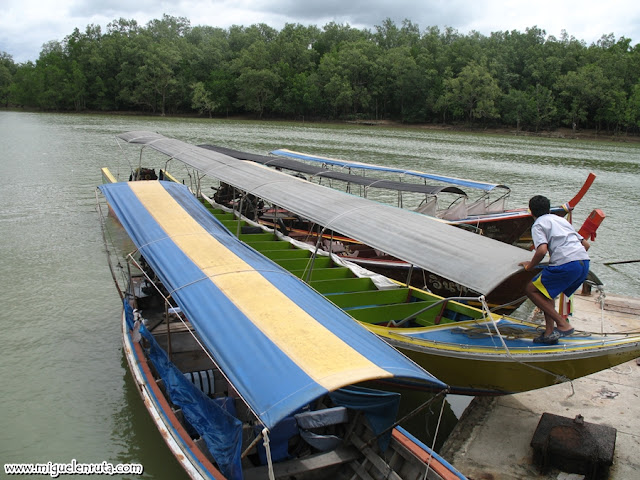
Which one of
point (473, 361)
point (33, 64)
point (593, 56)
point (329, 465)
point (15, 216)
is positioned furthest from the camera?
point (33, 64)

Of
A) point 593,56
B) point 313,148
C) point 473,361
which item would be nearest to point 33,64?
point 313,148

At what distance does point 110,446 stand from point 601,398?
17.9 ft

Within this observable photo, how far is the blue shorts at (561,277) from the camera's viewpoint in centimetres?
508

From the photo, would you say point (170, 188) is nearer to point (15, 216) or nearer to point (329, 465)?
point (329, 465)

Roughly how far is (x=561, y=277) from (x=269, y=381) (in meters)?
3.22

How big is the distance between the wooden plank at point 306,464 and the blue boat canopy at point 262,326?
2.68 ft

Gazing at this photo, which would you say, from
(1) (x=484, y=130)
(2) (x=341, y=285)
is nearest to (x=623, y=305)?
(2) (x=341, y=285)

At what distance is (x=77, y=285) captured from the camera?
9914mm

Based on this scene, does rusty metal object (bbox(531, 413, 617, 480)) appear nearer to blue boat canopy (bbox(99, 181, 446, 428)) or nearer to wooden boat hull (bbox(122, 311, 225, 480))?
blue boat canopy (bbox(99, 181, 446, 428))

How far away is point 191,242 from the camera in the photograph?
5820 mm

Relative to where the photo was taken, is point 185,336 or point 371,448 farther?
point 185,336

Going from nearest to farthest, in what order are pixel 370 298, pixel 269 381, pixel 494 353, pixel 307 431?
pixel 269 381 < pixel 307 431 < pixel 494 353 < pixel 370 298

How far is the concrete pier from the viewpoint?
481 cm
